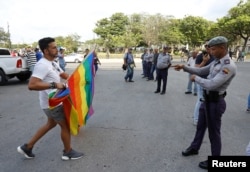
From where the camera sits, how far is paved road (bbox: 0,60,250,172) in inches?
160

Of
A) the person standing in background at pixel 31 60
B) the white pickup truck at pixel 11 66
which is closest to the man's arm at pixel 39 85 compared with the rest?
the person standing in background at pixel 31 60

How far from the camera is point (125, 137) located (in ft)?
17.1

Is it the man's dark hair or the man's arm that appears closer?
the man's arm

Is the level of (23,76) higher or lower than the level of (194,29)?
lower

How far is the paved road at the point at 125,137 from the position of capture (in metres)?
4.05

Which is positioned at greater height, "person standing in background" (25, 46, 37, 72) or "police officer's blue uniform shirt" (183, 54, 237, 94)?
"police officer's blue uniform shirt" (183, 54, 237, 94)

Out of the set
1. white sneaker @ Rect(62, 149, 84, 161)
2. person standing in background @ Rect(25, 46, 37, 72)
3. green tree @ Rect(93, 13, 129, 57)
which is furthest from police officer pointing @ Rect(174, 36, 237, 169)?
green tree @ Rect(93, 13, 129, 57)

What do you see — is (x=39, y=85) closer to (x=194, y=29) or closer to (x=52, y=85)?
(x=52, y=85)

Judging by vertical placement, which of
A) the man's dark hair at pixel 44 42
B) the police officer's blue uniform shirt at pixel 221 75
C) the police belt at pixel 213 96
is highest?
the man's dark hair at pixel 44 42

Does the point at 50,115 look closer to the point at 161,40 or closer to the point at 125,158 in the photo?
the point at 125,158

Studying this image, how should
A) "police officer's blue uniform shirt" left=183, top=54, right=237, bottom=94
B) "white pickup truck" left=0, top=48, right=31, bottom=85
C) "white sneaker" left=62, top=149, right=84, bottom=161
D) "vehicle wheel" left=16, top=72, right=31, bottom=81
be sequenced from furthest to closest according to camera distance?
"vehicle wheel" left=16, top=72, right=31, bottom=81, "white pickup truck" left=0, top=48, right=31, bottom=85, "white sneaker" left=62, top=149, right=84, bottom=161, "police officer's blue uniform shirt" left=183, top=54, right=237, bottom=94

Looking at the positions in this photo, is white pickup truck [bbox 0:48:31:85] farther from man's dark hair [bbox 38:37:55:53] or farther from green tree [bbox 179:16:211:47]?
green tree [bbox 179:16:211:47]

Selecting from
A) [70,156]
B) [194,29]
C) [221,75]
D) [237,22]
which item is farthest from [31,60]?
[194,29]

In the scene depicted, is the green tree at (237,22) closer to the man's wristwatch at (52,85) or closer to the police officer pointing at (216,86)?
the police officer pointing at (216,86)
